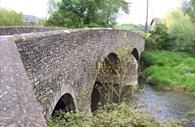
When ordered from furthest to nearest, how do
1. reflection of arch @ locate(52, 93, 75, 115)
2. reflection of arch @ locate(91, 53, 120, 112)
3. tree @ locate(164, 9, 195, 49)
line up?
tree @ locate(164, 9, 195, 49) < reflection of arch @ locate(91, 53, 120, 112) < reflection of arch @ locate(52, 93, 75, 115)

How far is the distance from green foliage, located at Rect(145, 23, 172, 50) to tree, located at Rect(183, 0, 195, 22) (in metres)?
5.56

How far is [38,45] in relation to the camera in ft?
28.2

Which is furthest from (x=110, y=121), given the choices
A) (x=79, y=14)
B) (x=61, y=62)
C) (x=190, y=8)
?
(x=190, y=8)

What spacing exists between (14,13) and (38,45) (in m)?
→ 26.4

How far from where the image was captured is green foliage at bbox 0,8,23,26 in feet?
108

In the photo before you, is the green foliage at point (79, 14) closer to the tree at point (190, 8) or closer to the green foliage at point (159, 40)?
the green foliage at point (159, 40)

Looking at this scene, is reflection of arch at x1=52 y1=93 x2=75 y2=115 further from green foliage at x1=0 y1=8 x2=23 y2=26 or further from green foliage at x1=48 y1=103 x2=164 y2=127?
green foliage at x1=0 y1=8 x2=23 y2=26

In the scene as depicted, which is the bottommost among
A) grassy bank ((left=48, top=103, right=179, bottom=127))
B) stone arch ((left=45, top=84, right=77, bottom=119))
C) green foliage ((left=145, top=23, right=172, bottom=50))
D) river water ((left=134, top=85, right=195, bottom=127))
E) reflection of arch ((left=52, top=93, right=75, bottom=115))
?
river water ((left=134, top=85, right=195, bottom=127))

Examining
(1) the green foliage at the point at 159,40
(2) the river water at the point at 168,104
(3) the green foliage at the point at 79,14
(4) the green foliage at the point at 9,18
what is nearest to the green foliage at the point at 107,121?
(2) the river water at the point at 168,104

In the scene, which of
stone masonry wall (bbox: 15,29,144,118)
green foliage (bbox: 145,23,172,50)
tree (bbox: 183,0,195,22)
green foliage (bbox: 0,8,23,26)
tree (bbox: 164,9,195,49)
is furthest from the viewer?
tree (bbox: 183,0,195,22)

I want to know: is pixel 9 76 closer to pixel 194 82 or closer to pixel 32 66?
pixel 32 66

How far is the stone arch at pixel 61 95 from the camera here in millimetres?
9809

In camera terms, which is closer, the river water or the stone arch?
the stone arch

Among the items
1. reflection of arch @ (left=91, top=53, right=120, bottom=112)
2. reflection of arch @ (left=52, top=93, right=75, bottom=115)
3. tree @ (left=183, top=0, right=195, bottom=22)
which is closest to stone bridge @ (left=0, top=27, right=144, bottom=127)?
reflection of arch @ (left=52, top=93, right=75, bottom=115)
